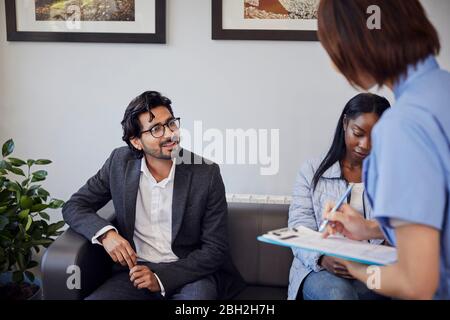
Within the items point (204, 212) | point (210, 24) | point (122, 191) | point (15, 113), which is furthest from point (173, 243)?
point (15, 113)

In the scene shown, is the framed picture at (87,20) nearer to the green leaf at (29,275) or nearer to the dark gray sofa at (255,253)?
the dark gray sofa at (255,253)

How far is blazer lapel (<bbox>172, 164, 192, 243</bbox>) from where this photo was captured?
1.54m

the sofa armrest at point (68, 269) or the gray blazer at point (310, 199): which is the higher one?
the gray blazer at point (310, 199)

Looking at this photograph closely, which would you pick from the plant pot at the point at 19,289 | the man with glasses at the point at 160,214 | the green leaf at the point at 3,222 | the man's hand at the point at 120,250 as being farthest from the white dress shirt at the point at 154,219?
the plant pot at the point at 19,289

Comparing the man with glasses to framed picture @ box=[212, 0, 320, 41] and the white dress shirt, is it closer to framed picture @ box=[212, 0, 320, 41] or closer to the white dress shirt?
the white dress shirt

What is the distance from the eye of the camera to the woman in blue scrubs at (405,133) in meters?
0.71

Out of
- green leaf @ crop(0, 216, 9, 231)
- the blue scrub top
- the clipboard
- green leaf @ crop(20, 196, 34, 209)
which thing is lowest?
green leaf @ crop(0, 216, 9, 231)

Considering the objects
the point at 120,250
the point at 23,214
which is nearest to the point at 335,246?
the point at 120,250

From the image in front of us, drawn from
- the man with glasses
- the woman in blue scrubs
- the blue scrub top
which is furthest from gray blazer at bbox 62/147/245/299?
the blue scrub top

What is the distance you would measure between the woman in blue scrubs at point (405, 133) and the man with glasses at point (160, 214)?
77 cm

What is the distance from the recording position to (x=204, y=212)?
1573 mm

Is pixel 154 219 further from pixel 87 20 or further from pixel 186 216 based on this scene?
pixel 87 20

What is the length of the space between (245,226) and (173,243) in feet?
1.04

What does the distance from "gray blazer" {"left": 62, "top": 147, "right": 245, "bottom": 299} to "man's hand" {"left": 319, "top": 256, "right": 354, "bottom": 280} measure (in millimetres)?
337
